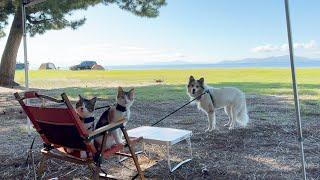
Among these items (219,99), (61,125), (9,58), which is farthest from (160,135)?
(9,58)

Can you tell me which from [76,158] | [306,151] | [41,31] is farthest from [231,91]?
[41,31]

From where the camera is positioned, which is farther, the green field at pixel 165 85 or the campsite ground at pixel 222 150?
the green field at pixel 165 85

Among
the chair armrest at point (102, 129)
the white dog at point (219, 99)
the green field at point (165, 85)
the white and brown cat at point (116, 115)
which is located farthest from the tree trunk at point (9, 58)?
the chair armrest at point (102, 129)

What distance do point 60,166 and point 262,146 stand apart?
8.09ft

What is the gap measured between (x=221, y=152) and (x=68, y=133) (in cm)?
212

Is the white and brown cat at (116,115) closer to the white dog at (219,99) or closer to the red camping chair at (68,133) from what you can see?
the red camping chair at (68,133)

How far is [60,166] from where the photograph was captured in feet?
14.3

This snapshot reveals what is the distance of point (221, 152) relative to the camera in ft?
15.5

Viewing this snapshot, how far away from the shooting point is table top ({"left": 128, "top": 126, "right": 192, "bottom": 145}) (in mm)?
4008

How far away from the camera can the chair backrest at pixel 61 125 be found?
308cm

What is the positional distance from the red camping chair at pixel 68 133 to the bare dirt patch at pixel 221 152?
68 centimetres

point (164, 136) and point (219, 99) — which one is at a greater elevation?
point (219, 99)

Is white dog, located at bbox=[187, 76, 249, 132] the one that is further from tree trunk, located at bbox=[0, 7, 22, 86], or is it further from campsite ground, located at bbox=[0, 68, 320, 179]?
tree trunk, located at bbox=[0, 7, 22, 86]

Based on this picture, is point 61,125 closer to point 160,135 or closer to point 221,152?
point 160,135
